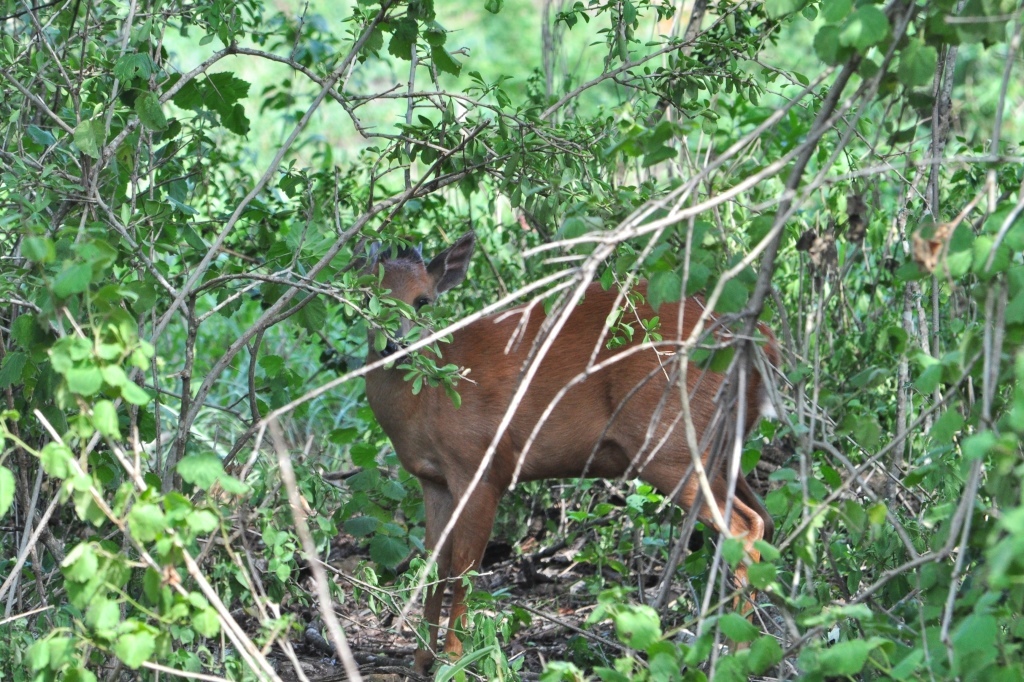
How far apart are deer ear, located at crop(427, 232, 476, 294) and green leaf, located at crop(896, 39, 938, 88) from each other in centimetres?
325

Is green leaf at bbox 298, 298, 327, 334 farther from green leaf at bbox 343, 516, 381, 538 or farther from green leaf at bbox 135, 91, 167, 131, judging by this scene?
green leaf at bbox 343, 516, 381, 538

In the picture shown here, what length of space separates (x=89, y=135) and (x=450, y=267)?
2455 millimetres

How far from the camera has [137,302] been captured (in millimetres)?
3018

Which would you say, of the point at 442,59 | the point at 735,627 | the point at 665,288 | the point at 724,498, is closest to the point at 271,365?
the point at 442,59

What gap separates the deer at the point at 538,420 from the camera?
481 centimetres

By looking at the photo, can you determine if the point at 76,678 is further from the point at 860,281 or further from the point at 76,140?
the point at 860,281

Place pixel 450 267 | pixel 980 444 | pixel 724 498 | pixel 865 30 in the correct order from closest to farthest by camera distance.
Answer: pixel 980 444 < pixel 865 30 < pixel 724 498 < pixel 450 267

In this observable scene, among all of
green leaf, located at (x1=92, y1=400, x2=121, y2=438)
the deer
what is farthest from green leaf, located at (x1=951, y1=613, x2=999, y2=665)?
the deer

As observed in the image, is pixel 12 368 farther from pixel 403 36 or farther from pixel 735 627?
pixel 735 627

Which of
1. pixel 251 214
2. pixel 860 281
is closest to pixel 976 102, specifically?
pixel 860 281

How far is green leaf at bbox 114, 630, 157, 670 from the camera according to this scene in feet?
7.97

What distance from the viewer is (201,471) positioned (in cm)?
253

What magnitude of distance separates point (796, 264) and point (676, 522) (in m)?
1.73

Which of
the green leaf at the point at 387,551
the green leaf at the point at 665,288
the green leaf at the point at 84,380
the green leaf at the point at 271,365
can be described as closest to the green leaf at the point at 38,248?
the green leaf at the point at 84,380
